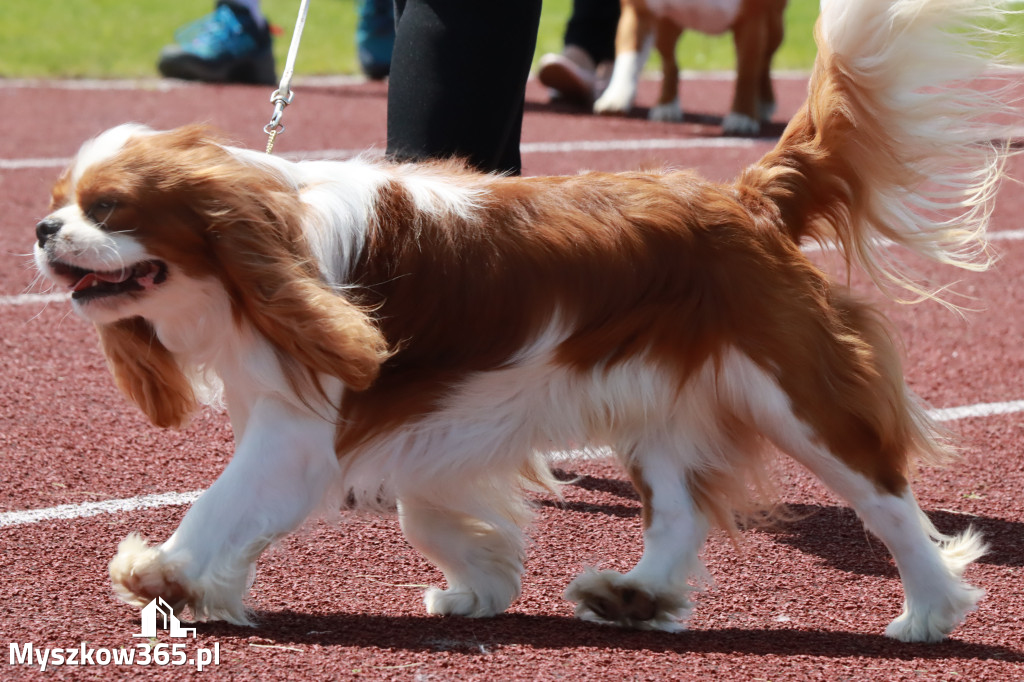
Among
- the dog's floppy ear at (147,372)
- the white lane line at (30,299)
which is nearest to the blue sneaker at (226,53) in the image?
the white lane line at (30,299)

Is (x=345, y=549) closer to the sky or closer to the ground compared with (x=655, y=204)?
closer to the ground

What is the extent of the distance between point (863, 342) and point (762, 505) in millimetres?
479

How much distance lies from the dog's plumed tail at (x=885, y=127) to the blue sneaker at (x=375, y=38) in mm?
8689

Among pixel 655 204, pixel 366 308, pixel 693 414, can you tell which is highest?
pixel 655 204

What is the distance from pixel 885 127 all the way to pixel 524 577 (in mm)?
1366

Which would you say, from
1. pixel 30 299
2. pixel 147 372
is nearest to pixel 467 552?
pixel 147 372

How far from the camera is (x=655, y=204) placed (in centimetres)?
312

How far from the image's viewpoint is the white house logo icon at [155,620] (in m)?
2.89

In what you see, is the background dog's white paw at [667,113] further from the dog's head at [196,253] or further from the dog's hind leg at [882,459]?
the dog's head at [196,253]

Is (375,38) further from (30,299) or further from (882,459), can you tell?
(882,459)

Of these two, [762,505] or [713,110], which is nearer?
[762,505]

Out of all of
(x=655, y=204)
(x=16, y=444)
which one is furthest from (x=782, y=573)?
(x=16, y=444)

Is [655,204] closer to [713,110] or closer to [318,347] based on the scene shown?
[318,347]

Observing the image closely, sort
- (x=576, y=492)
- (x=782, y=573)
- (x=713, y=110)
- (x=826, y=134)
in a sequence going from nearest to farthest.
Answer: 1. (x=826, y=134)
2. (x=782, y=573)
3. (x=576, y=492)
4. (x=713, y=110)
